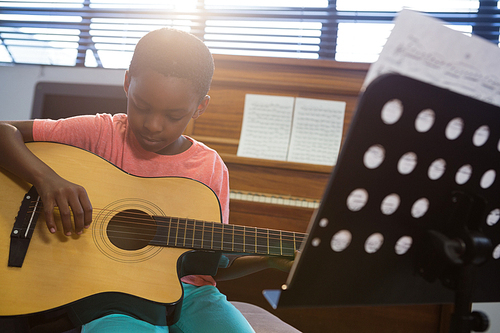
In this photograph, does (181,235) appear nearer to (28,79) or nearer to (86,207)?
(86,207)

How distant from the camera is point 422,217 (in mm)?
Answer: 614

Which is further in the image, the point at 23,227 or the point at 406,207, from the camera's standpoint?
the point at 23,227

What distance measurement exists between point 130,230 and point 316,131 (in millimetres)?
1130

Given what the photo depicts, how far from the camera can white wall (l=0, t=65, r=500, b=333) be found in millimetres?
2281

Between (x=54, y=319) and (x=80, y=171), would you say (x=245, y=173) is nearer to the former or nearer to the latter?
(x=80, y=171)

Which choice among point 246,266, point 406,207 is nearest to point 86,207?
point 246,266

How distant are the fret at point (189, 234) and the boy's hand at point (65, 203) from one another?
28cm

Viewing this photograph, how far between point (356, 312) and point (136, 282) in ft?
3.87

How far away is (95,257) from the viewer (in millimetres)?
938

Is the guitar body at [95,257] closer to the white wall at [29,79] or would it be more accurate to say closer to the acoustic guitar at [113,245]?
the acoustic guitar at [113,245]

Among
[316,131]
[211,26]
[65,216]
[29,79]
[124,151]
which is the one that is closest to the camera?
[65,216]

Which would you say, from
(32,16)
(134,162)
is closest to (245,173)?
(134,162)

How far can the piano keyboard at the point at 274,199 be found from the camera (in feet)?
5.43

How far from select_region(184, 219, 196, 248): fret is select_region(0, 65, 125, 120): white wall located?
62.7 inches
